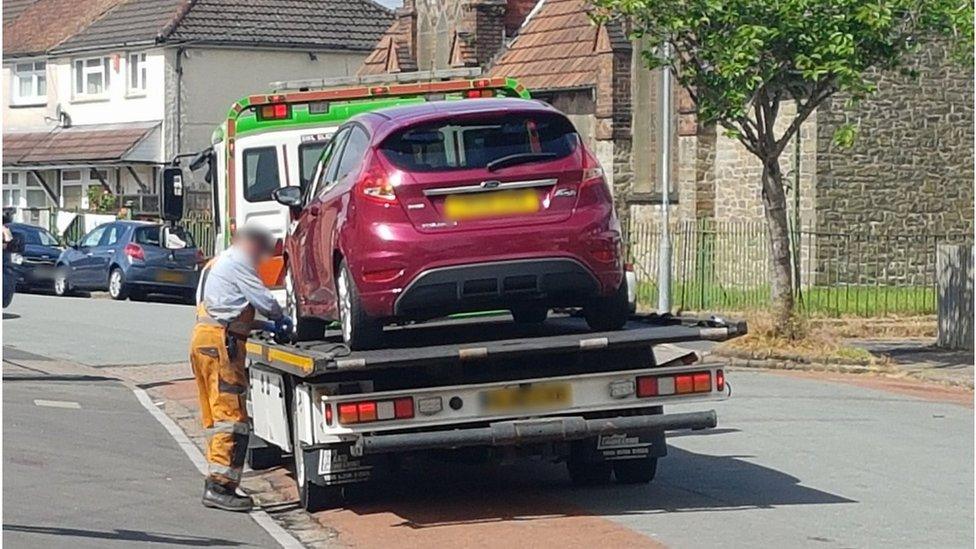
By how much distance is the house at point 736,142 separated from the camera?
1344 inches

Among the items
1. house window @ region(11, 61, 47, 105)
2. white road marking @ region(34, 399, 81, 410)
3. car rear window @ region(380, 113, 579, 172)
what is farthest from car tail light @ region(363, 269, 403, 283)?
house window @ region(11, 61, 47, 105)

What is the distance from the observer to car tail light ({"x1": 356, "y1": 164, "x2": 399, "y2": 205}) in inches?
412

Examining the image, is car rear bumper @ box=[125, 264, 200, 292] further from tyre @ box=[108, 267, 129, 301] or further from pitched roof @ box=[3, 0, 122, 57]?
pitched roof @ box=[3, 0, 122, 57]

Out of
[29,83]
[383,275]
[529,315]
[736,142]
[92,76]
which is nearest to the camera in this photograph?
[383,275]

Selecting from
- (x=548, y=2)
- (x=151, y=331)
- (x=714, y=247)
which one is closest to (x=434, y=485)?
(x=151, y=331)

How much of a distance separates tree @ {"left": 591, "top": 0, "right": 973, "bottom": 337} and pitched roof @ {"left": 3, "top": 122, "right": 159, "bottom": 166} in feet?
109

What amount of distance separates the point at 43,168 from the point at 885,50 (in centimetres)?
3945

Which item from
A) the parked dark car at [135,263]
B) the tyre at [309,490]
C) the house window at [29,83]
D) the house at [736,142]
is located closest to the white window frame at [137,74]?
the house window at [29,83]

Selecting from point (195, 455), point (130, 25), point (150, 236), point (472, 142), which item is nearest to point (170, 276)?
point (150, 236)

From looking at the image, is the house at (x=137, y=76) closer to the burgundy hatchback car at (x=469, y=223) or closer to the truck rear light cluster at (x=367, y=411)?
the burgundy hatchback car at (x=469, y=223)

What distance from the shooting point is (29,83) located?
196 feet

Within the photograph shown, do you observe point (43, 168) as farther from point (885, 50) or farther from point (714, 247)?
point (885, 50)

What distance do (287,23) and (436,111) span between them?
46.4 meters

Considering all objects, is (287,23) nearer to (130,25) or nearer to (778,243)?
(130,25)
